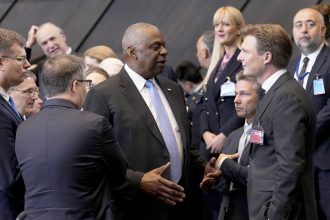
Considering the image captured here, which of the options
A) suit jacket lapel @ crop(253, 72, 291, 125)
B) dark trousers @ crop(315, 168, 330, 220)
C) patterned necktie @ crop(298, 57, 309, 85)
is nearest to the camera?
suit jacket lapel @ crop(253, 72, 291, 125)

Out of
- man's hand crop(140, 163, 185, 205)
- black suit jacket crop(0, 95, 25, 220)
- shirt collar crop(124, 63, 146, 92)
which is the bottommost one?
black suit jacket crop(0, 95, 25, 220)

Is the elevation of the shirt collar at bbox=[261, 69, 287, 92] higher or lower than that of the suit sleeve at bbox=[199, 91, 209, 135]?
higher

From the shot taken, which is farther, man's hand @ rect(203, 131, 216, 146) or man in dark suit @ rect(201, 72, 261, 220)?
man's hand @ rect(203, 131, 216, 146)

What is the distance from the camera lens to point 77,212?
4938 mm

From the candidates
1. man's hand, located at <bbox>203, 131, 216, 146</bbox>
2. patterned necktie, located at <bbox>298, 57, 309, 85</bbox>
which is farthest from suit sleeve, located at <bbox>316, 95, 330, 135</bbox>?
man's hand, located at <bbox>203, 131, 216, 146</bbox>

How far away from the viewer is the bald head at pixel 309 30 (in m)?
7.27

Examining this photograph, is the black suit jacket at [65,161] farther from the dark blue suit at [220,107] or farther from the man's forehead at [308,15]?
the man's forehead at [308,15]

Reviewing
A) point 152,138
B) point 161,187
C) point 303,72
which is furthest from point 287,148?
point 303,72

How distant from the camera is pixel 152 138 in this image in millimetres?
5891

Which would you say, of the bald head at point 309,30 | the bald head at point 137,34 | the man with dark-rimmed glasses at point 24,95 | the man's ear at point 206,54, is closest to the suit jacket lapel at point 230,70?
the bald head at point 309,30

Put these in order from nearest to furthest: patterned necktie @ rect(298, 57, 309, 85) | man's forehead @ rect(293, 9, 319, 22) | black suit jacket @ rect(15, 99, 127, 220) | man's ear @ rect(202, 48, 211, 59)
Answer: black suit jacket @ rect(15, 99, 127, 220) < patterned necktie @ rect(298, 57, 309, 85) < man's forehead @ rect(293, 9, 319, 22) < man's ear @ rect(202, 48, 211, 59)

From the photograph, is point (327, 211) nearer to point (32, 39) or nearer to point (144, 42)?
point (144, 42)

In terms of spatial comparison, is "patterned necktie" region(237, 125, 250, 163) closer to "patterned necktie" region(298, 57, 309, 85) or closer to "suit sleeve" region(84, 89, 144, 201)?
"suit sleeve" region(84, 89, 144, 201)

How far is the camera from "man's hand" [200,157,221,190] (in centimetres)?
615
